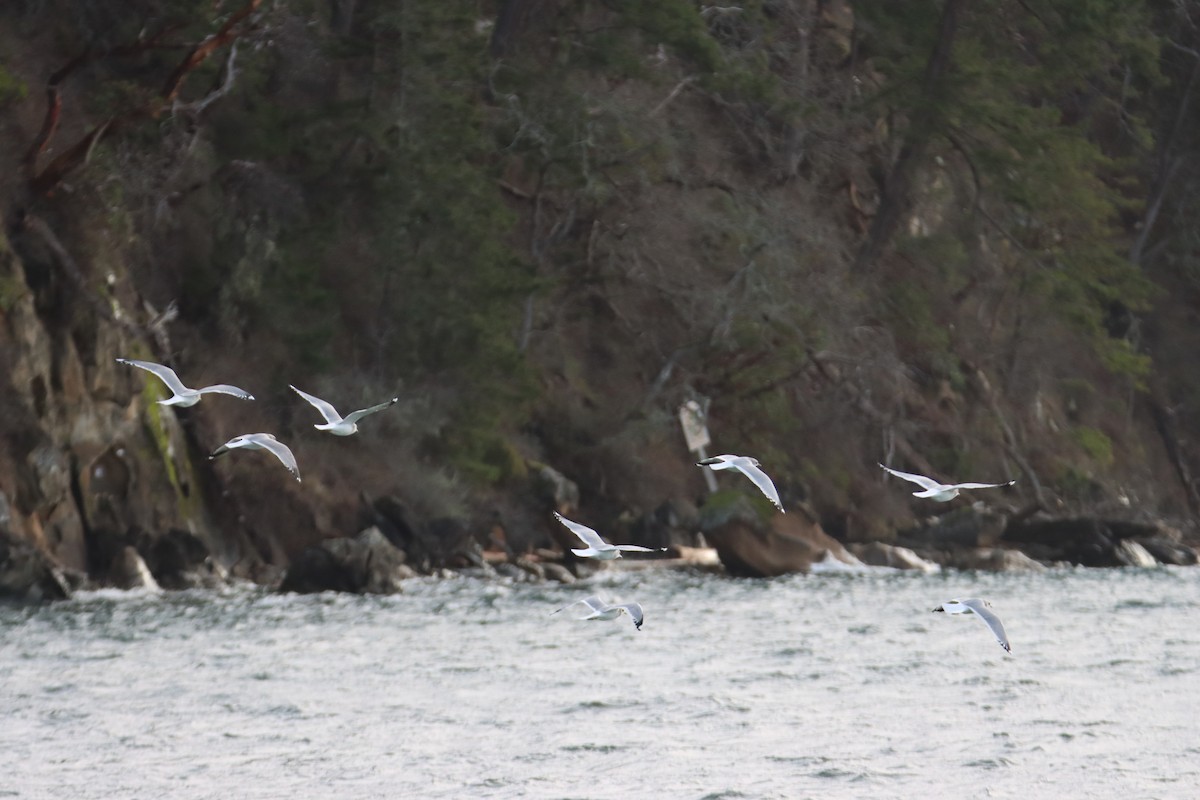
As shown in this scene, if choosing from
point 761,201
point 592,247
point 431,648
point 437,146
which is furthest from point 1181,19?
point 431,648

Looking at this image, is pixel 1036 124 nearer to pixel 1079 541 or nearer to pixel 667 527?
pixel 1079 541

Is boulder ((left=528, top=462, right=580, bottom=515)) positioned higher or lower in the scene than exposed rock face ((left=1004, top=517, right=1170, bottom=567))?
higher

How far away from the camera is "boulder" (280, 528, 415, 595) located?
27062 millimetres

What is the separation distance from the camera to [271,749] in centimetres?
1609

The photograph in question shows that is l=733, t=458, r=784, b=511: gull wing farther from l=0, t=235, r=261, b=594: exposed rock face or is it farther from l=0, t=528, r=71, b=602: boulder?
l=0, t=235, r=261, b=594: exposed rock face

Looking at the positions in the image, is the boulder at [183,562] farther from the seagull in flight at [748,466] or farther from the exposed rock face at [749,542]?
A: the seagull in flight at [748,466]

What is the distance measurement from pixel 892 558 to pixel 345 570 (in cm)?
1243

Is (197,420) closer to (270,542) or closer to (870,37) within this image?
(270,542)

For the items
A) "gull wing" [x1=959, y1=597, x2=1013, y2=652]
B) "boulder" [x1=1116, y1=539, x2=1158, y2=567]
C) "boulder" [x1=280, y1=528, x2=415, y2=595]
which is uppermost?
"gull wing" [x1=959, y1=597, x2=1013, y2=652]

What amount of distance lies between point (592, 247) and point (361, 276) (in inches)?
211

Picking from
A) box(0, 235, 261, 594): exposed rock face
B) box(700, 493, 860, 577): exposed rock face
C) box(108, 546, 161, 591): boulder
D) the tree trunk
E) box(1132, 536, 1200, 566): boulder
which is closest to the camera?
box(0, 235, 261, 594): exposed rock face

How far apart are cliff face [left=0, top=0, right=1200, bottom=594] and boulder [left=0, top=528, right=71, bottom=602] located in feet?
2.00

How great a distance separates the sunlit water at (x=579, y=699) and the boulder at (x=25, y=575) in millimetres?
467

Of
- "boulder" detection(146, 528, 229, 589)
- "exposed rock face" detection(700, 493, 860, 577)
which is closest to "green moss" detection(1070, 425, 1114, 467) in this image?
"exposed rock face" detection(700, 493, 860, 577)
